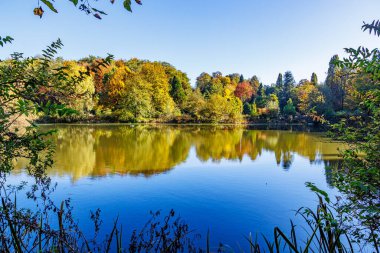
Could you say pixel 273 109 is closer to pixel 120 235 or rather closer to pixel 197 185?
pixel 197 185

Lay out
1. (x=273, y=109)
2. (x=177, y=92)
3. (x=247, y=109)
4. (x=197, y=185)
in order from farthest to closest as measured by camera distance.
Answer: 1. (x=247, y=109)
2. (x=177, y=92)
3. (x=273, y=109)
4. (x=197, y=185)

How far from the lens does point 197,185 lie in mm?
8414

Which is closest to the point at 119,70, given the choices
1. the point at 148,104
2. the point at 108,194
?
the point at 148,104

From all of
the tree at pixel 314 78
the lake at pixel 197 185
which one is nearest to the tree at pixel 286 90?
the tree at pixel 314 78

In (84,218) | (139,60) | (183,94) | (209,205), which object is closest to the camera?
(84,218)

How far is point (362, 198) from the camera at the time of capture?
262 cm

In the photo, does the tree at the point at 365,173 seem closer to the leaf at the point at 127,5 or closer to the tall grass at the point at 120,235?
the tall grass at the point at 120,235

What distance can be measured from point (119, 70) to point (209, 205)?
37471mm

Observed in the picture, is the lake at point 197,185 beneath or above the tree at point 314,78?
beneath

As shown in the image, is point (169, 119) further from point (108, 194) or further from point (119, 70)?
point (108, 194)

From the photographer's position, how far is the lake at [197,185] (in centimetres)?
581

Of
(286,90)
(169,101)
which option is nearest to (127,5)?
(169,101)

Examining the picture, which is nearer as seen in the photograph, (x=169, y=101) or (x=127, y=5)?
(x=127, y=5)

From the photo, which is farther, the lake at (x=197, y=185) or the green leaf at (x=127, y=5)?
the lake at (x=197, y=185)
